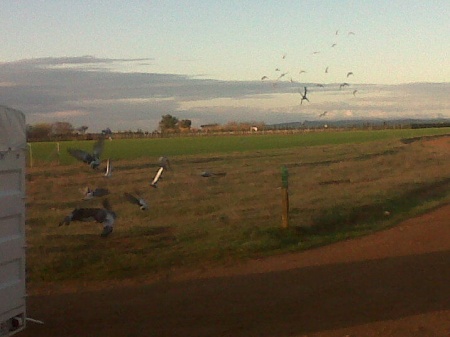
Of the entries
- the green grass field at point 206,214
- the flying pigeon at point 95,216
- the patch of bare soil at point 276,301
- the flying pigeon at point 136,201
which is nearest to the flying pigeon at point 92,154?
the flying pigeon at point 136,201

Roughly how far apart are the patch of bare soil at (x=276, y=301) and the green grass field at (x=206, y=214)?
1.02 metres

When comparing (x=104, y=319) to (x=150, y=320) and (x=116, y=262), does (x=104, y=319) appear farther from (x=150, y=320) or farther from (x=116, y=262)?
(x=116, y=262)

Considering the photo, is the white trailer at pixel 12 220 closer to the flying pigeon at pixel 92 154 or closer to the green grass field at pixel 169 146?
the flying pigeon at pixel 92 154

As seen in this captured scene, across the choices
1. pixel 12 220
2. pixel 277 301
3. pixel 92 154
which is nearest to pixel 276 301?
pixel 277 301

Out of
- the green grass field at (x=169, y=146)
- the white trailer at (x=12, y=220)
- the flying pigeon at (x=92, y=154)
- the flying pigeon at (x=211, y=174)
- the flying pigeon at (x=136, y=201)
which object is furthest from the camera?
the green grass field at (x=169, y=146)

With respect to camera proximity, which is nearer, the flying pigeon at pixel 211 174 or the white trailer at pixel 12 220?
the white trailer at pixel 12 220

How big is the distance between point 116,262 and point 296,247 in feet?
10.5

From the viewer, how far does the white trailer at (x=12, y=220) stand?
6.58m

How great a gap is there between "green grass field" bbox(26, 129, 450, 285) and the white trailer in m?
4.00

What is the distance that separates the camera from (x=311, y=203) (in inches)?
752

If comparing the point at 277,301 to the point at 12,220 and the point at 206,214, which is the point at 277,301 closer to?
the point at 12,220

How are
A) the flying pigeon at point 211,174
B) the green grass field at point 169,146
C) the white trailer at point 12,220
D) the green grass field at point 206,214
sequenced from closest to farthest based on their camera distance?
the white trailer at point 12,220
the green grass field at point 206,214
the flying pigeon at point 211,174
the green grass field at point 169,146

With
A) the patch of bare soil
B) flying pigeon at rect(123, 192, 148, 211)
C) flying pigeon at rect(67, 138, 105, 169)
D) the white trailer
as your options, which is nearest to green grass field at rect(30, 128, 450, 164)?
flying pigeon at rect(123, 192, 148, 211)

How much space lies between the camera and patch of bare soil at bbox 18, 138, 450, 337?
798cm
